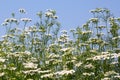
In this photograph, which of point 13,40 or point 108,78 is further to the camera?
point 13,40

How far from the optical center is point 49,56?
39.5 ft

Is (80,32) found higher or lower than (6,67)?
higher

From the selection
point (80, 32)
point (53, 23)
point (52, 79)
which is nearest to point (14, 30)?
point (53, 23)

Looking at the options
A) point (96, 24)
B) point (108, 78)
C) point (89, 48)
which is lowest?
point (108, 78)

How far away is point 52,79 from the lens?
10469 mm

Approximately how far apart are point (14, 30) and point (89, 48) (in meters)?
3.64

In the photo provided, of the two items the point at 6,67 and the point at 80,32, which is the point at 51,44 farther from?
the point at 6,67

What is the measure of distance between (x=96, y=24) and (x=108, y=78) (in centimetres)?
340

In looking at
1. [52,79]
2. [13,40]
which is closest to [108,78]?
[52,79]

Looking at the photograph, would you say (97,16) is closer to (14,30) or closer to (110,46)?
(110,46)

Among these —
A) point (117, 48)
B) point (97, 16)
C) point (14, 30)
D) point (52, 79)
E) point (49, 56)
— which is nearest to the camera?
point (52, 79)

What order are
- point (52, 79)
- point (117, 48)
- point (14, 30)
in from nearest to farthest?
1. point (52, 79)
2. point (117, 48)
3. point (14, 30)

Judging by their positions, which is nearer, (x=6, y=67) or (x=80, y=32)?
(x=6, y=67)

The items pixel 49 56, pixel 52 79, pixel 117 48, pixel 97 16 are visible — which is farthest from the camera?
pixel 97 16
